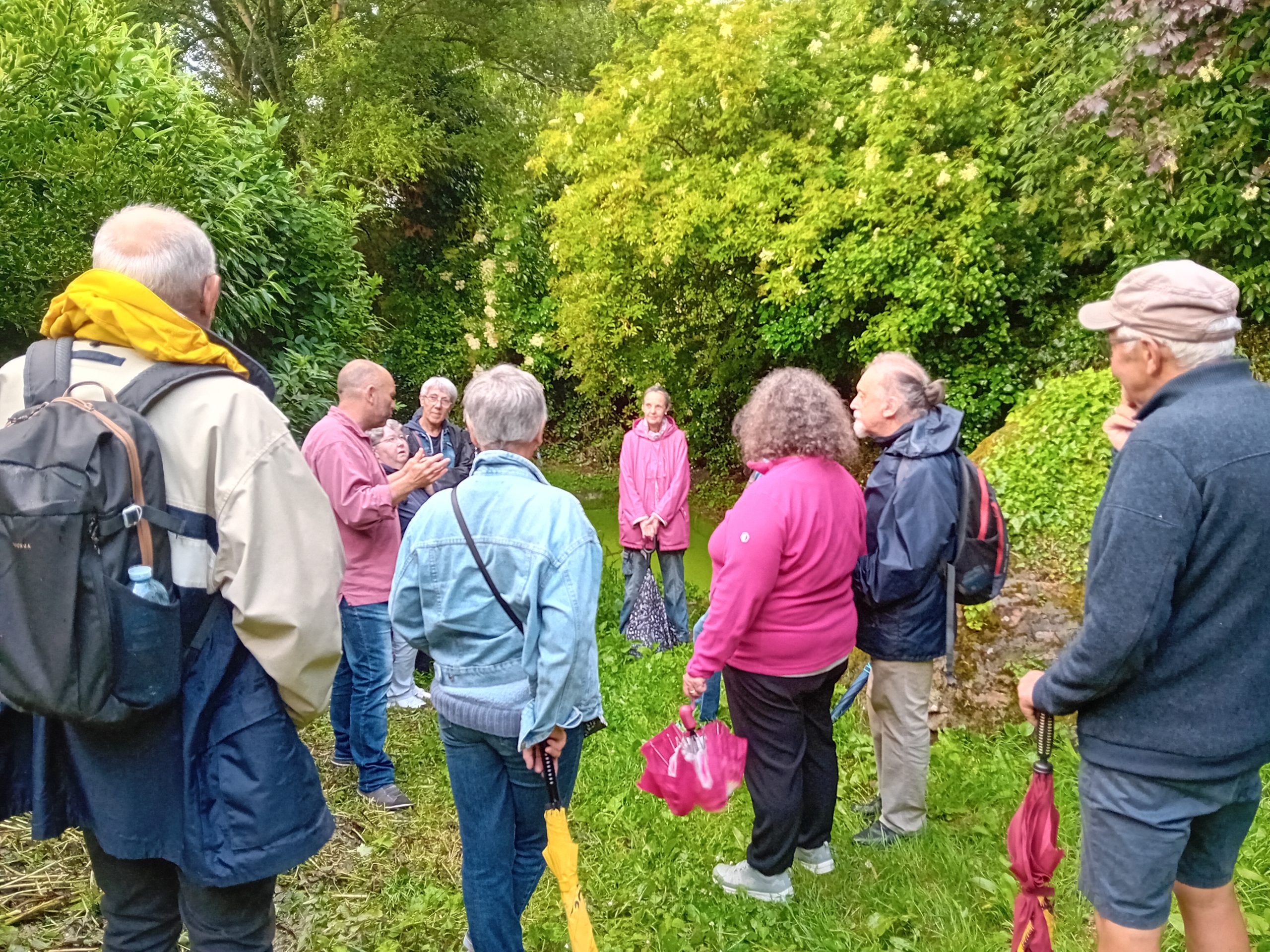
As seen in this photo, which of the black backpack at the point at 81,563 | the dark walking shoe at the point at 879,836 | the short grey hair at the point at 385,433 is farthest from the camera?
the short grey hair at the point at 385,433

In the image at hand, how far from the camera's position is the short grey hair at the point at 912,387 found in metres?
3.10

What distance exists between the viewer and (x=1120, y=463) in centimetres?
183

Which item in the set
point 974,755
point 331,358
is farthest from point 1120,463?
point 331,358

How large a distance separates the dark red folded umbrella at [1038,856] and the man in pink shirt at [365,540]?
2.59 metres

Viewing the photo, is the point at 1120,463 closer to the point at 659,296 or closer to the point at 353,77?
the point at 659,296

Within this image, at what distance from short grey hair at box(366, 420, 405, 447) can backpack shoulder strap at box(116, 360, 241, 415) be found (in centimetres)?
264

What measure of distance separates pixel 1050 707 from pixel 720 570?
1.14m

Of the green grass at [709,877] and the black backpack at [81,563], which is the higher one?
the black backpack at [81,563]

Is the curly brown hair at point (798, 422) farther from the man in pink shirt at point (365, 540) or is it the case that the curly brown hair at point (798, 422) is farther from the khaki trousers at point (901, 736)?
the man in pink shirt at point (365, 540)

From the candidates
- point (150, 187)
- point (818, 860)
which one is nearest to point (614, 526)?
point (150, 187)

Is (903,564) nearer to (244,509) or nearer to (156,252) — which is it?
(244,509)

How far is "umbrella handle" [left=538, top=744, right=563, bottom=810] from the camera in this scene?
232 centimetres

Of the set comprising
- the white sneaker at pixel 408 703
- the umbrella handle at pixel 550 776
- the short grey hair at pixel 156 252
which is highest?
the short grey hair at pixel 156 252

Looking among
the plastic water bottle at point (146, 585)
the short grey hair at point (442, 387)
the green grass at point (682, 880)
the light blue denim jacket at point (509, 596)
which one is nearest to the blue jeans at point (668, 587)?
the short grey hair at point (442, 387)
